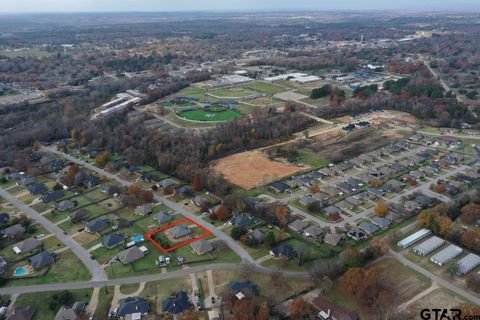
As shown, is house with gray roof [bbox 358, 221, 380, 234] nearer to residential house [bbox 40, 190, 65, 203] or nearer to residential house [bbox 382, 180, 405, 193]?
residential house [bbox 382, 180, 405, 193]

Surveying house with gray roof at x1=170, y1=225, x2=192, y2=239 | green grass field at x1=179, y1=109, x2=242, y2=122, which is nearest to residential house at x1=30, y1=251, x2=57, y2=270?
house with gray roof at x1=170, y1=225, x2=192, y2=239

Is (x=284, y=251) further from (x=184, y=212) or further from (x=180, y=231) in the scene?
(x=184, y=212)

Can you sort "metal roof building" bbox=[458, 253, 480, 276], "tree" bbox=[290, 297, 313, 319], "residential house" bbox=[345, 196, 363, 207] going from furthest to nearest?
"residential house" bbox=[345, 196, 363, 207], "metal roof building" bbox=[458, 253, 480, 276], "tree" bbox=[290, 297, 313, 319]

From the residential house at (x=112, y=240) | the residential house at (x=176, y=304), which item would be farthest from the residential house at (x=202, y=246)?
the residential house at (x=112, y=240)

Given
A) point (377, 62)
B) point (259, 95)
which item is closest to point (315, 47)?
point (377, 62)

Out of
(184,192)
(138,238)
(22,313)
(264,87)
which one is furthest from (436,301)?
(264,87)

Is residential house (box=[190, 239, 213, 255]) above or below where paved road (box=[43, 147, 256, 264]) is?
above
